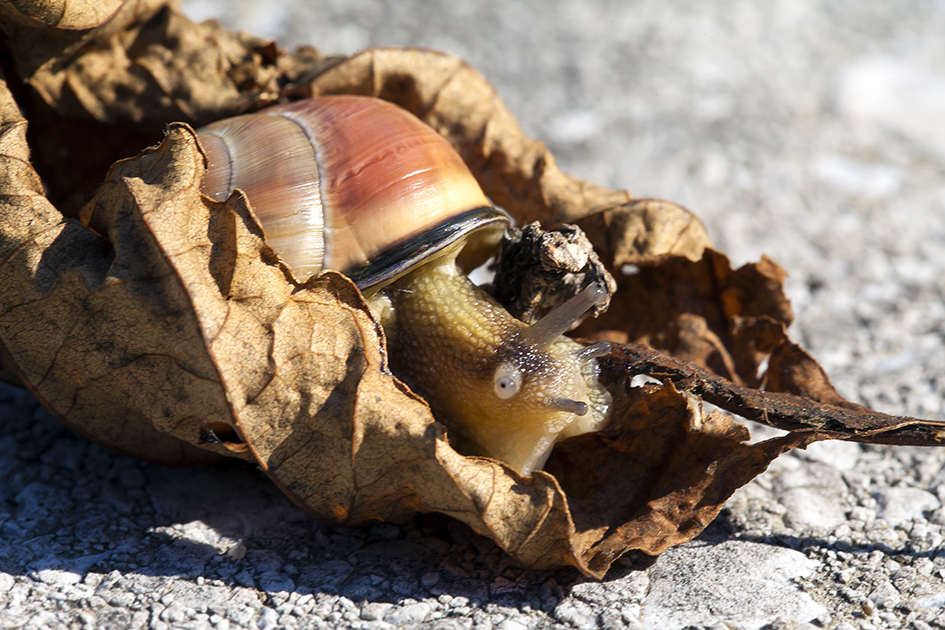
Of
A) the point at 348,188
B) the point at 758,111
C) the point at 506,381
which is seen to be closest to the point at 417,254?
the point at 348,188

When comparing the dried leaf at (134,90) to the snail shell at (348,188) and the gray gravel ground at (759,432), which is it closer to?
the snail shell at (348,188)

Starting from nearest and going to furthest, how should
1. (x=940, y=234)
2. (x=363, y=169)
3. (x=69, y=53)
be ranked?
(x=363, y=169) → (x=69, y=53) → (x=940, y=234)

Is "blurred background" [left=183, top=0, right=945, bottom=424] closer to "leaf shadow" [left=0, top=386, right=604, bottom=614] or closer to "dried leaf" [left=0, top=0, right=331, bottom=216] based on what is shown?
"dried leaf" [left=0, top=0, right=331, bottom=216]

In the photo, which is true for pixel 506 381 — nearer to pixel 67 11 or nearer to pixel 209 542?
pixel 209 542

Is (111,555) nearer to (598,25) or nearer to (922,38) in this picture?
(598,25)

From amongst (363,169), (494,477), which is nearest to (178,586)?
(494,477)

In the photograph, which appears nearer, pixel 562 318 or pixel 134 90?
pixel 562 318
